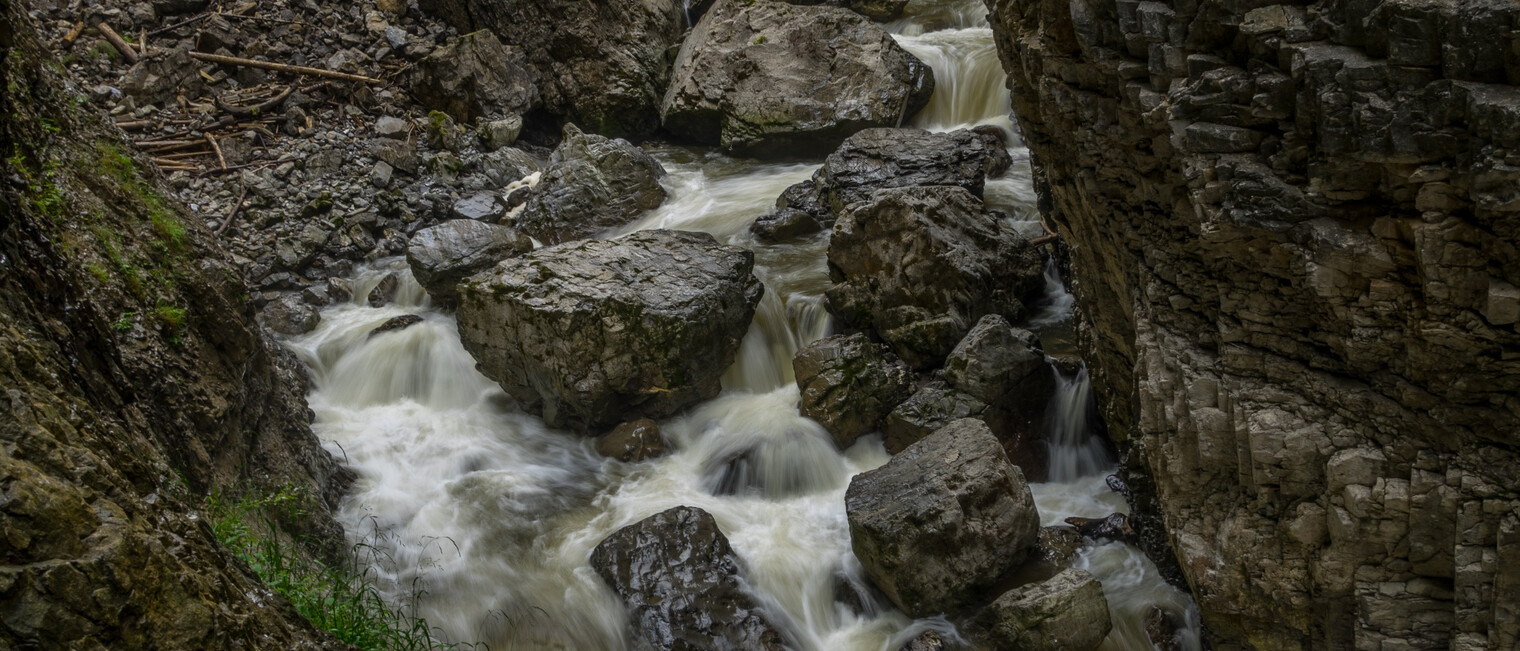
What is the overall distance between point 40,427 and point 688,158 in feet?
40.7

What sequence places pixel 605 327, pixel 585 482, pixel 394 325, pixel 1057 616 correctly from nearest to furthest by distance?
pixel 1057 616 → pixel 585 482 → pixel 605 327 → pixel 394 325

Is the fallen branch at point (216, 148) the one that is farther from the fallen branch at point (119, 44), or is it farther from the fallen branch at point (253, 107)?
the fallen branch at point (119, 44)

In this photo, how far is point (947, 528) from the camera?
638 cm

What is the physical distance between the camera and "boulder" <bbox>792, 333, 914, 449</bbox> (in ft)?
27.8

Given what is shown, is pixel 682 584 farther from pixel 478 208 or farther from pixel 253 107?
pixel 253 107

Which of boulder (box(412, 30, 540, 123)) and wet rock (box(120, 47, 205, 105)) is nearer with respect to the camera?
wet rock (box(120, 47, 205, 105))

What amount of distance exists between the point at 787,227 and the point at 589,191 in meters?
2.70

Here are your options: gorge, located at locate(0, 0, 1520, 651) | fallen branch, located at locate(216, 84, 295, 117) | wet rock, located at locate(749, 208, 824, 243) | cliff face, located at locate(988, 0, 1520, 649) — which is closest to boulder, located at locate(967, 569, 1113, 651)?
gorge, located at locate(0, 0, 1520, 651)

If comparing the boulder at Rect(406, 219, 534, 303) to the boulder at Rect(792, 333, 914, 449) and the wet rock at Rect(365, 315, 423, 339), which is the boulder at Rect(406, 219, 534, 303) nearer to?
the wet rock at Rect(365, 315, 423, 339)

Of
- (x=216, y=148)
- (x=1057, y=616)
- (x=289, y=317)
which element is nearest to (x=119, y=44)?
(x=216, y=148)

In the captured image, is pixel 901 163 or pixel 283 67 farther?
pixel 283 67

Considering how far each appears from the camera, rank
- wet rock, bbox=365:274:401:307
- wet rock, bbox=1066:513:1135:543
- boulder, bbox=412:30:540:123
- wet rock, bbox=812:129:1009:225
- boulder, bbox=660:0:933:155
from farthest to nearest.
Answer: boulder, bbox=412:30:540:123 → boulder, bbox=660:0:933:155 → wet rock, bbox=812:129:1009:225 → wet rock, bbox=365:274:401:307 → wet rock, bbox=1066:513:1135:543

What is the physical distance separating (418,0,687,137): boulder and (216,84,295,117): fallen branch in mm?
3395

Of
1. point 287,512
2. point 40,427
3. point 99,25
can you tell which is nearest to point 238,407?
point 287,512
